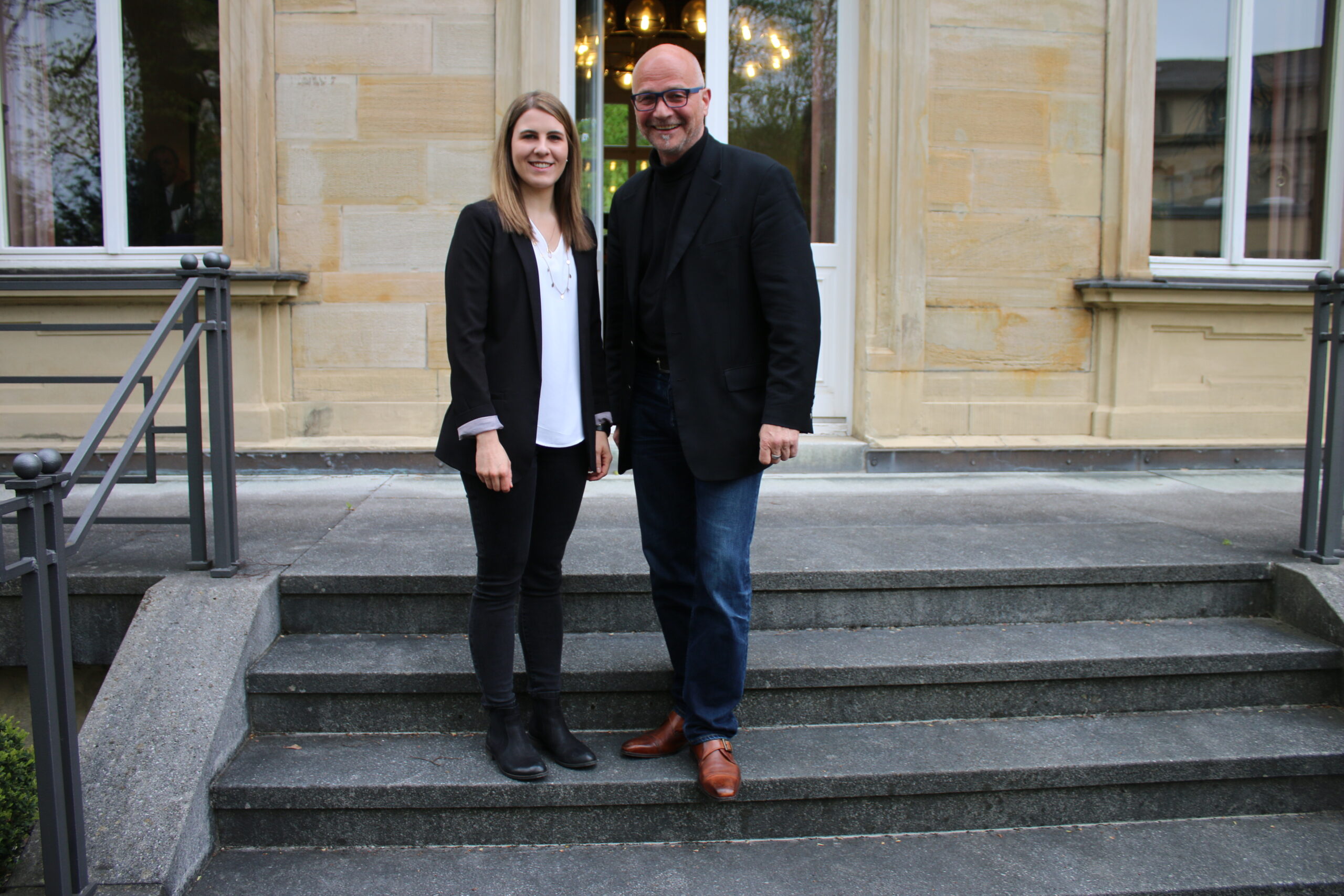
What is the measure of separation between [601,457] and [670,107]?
974 mm

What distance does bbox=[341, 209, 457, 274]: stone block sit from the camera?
5363mm

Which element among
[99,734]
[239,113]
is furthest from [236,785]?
[239,113]

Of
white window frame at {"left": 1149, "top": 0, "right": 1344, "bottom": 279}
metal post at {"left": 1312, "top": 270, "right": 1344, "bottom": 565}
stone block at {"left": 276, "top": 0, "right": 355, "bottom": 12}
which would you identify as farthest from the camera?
white window frame at {"left": 1149, "top": 0, "right": 1344, "bottom": 279}

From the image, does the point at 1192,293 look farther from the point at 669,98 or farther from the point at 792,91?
the point at 669,98

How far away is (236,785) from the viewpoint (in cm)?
259

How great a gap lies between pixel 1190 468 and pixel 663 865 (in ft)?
15.2

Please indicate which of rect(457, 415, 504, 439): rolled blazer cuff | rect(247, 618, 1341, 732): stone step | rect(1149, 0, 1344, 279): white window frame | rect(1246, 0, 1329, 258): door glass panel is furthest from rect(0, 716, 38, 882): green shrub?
rect(1246, 0, 1329, 258): door glass panel

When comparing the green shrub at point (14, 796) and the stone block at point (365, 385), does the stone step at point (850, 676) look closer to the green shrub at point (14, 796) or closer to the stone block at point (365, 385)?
the green shrub at point (14, 796)

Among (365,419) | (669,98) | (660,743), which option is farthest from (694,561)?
(365,419)

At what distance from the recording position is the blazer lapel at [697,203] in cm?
250

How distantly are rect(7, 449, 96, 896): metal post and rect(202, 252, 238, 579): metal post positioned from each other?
37.0 inches

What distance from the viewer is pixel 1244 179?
6.07 meters

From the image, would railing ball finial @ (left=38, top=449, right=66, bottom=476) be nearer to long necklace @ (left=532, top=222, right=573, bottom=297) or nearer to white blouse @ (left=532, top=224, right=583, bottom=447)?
white blouse @ (left=532, top=224, right=583, bottom=447)

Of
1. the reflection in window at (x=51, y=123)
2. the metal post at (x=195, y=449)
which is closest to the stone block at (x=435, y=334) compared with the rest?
the reflection in window at (x=51, y=123)
